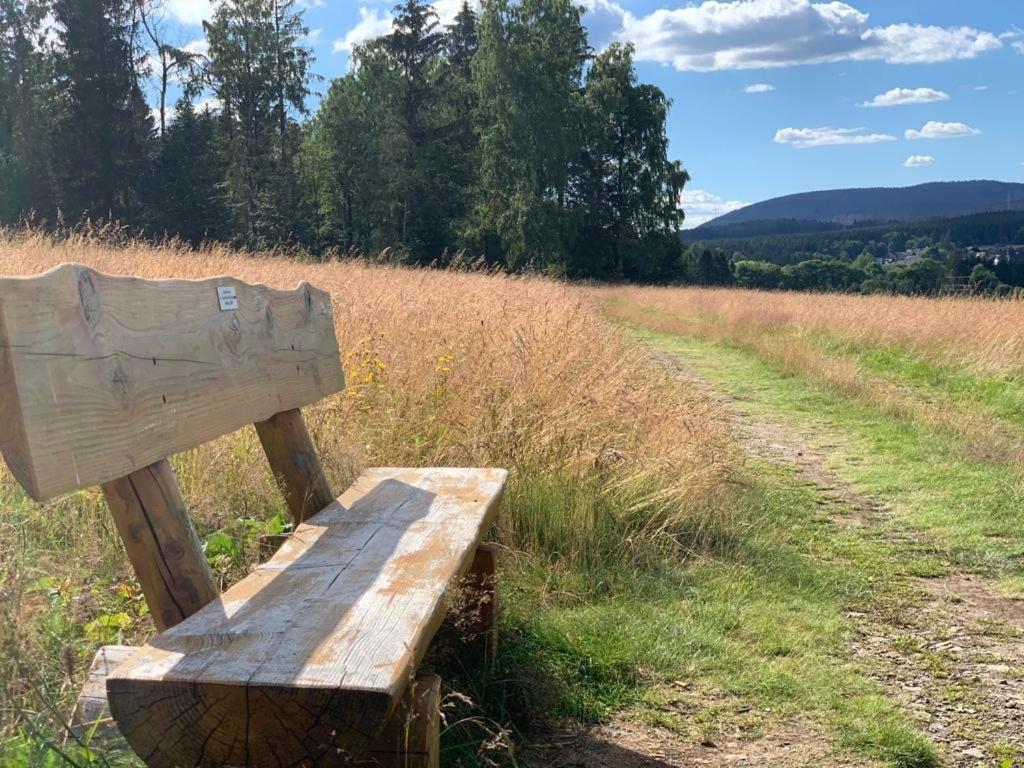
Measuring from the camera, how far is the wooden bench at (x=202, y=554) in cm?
147

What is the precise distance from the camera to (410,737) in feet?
5.64

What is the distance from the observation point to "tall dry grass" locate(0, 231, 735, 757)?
2484 millimetres

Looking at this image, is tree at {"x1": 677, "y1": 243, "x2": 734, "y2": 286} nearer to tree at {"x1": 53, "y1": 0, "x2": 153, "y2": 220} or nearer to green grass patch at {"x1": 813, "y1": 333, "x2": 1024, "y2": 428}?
tree at {"x1": 53, "y1": 0, "x2": 153, "y2": 220}

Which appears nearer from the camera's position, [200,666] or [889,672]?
[200,666]

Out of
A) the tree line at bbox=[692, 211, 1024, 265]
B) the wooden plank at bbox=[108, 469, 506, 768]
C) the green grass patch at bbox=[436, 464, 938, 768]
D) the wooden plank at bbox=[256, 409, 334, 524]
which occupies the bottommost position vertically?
the green grass patch at bbox=[436, 464, 938, 768]

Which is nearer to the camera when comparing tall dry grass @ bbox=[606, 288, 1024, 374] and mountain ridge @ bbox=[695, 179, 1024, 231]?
tall dry grass @ bbox=[606, 288, 1024, 374]

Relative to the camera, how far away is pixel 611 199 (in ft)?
142

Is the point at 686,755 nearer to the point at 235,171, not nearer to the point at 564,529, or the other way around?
the point at 564,529

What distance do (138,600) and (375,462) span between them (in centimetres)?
144

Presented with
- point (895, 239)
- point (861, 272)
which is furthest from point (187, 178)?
point (895, 239)

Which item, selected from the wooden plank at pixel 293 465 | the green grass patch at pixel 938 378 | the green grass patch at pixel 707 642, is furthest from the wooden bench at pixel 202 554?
Answer: the green grass patch at pixel 938 378

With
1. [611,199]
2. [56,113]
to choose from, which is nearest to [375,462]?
A: [56,113]

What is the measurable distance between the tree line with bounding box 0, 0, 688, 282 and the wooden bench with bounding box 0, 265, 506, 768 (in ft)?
93.9

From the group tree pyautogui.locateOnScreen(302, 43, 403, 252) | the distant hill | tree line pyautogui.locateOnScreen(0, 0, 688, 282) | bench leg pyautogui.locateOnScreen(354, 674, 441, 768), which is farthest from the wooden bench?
the distant hill
